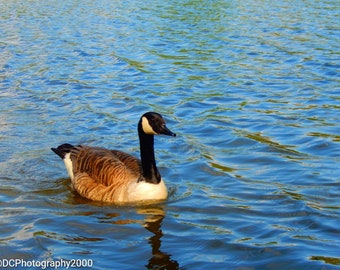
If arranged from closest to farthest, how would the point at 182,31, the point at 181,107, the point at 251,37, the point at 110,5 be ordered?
the point at 181,107, the point at 251,37, the point at 182,31, the point at 110,5

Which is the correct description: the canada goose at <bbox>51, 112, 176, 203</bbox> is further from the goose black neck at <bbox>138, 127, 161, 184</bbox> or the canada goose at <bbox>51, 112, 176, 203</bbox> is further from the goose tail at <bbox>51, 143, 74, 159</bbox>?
the goose tail at <bbox>51, 143, 74, 159</bbox>

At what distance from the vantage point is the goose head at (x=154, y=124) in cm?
913

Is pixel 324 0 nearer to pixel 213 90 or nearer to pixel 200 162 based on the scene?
pixel 213 90

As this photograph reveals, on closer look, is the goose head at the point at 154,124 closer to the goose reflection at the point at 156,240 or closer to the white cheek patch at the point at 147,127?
the white cheek patch at the point at 147,127

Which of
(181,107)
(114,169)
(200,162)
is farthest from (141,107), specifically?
(114,169)

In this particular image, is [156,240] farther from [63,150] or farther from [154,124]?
[63,150]

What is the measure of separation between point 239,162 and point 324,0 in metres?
25.5

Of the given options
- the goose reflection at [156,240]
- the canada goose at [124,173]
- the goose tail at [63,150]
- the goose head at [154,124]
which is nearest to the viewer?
the goose reflection at [156,240]

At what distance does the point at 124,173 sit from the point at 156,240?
1.99 meters

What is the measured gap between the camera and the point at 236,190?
9.60 metres

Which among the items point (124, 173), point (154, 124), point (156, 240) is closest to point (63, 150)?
point (124, 173)

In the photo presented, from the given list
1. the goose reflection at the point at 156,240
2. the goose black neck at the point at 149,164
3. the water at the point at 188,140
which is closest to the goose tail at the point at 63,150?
the water at the point at 188,140

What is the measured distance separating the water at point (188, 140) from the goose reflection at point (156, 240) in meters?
0.02

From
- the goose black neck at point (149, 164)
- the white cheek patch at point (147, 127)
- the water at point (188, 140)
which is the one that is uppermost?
the white cheek patch at point (147, 127)
